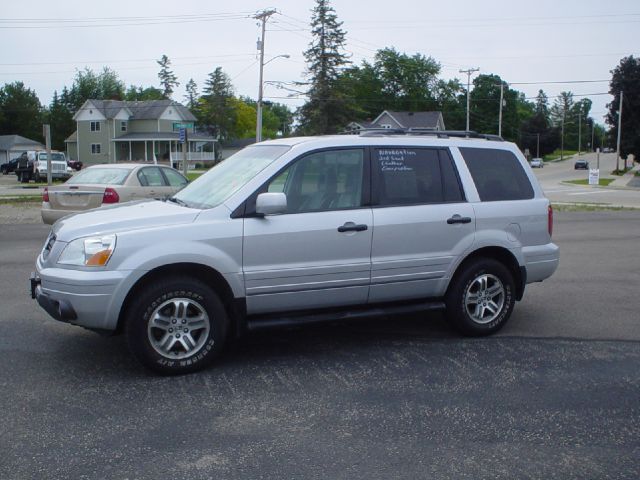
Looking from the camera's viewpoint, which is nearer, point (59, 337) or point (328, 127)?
point (59, 337)

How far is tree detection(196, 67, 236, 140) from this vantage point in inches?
3976

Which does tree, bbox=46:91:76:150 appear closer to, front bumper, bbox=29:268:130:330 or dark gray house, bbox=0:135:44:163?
dark gray house, bbox=0:135:44:163

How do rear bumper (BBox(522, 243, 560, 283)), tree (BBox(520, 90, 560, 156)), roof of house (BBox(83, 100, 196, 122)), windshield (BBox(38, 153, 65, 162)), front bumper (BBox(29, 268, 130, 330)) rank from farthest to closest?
1. tree (BBox(520, 90, 560, 156))
2. roof of house (BBox(83, 100, 196, 122))
3. windshield (BBox(38, 153, 65, 162))
4. rear bumper (BBox(522, 243, 560, 283))
5. front bumper (BBox(29, 268, 130, 330))

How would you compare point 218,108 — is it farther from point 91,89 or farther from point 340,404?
point 340,404

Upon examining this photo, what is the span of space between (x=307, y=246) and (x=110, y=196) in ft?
26.7

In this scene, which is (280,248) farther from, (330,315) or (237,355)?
(237,355)

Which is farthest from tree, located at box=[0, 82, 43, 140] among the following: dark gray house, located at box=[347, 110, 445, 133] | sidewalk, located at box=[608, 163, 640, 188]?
sidewalk, located at box=[608, 163, 640, 188]

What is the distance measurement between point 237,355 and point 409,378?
1546 mm

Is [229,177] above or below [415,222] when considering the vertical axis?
above

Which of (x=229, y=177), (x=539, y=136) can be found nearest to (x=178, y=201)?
(x=229, y=177)

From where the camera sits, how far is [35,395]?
4.93m

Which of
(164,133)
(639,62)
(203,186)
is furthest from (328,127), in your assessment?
(203,186)

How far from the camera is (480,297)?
6.56m

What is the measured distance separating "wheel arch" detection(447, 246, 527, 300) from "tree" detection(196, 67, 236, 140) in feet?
319
